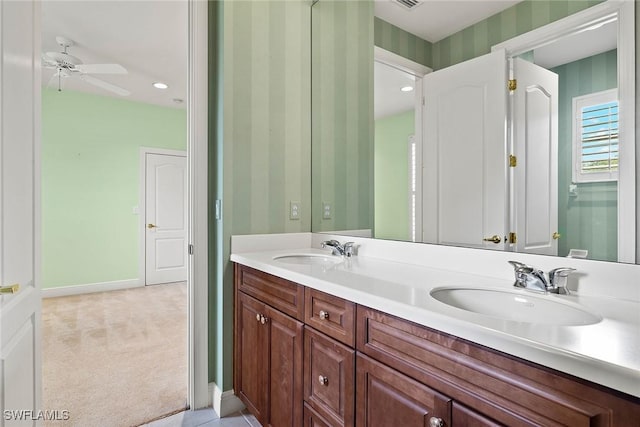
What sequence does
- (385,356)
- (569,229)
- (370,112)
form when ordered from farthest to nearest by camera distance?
(370,112)
(569,229)
(385,356)

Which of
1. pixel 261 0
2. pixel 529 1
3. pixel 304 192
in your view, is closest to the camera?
pixel 529 1

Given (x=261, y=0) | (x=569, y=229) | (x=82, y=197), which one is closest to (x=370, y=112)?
(x=261, y=0)

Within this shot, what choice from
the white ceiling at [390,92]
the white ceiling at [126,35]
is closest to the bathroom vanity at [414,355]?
the white ceiling at [390,92]

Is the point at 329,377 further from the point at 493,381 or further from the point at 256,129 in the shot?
the point at 256,129

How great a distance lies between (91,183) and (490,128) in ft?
16.2

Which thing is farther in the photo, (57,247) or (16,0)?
(57,247)

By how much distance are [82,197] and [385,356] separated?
16.0 ft

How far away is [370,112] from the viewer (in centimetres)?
183

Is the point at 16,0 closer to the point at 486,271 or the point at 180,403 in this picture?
the point at 486,271

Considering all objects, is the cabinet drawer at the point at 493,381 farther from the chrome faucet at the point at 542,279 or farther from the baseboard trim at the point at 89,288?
the baseboard trim at the point at 89,288

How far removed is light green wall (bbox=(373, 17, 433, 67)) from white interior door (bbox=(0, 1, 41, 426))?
1458 millimetres

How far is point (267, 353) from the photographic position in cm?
151

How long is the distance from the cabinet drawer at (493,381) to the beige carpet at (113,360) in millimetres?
1637

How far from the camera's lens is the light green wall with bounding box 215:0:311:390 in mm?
1847
